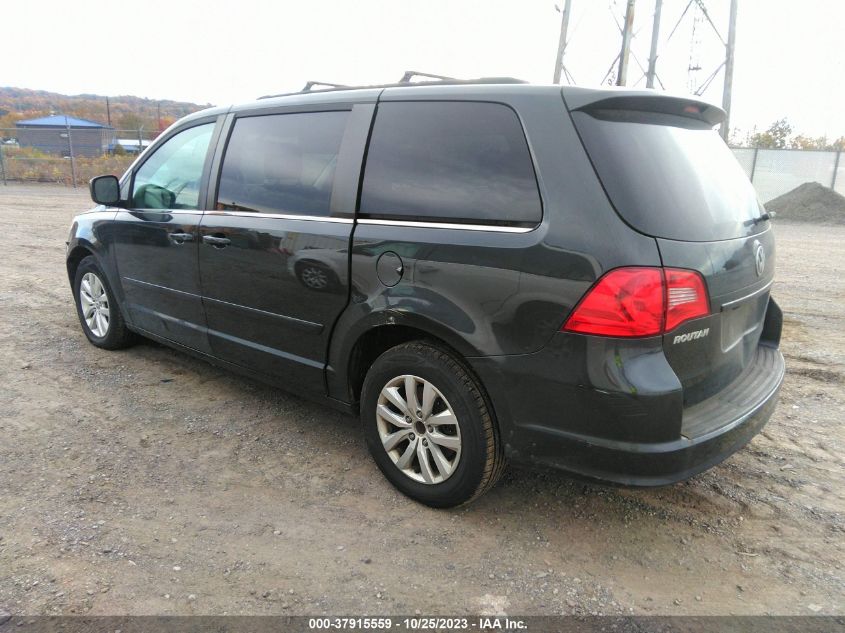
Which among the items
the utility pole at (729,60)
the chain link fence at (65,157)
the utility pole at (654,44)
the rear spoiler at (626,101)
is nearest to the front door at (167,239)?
the rear spoiler at (626,101)

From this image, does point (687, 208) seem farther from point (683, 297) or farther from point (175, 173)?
point (175, 173)

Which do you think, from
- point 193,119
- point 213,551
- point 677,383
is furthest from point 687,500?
point 193,119

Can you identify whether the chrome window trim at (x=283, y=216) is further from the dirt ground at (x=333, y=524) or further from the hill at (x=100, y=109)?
the hill at (x=100, y=109)

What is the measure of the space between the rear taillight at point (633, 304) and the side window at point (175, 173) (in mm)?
2633

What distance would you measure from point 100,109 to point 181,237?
52743mm

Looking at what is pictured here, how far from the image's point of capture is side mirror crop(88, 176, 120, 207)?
4379 mm

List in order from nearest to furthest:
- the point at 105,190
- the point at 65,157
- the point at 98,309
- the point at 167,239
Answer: the point at 167,239
the point at 105,190
the point at 98,309
the point at 65,157

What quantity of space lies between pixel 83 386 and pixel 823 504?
4476 mm

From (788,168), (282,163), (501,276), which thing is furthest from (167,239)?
(788,168)

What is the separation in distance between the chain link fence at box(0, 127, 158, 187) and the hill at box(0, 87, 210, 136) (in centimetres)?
172

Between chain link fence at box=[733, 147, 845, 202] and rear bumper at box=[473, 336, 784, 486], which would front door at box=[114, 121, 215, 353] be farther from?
chain link fence at box=[733, 147, 845, 202]

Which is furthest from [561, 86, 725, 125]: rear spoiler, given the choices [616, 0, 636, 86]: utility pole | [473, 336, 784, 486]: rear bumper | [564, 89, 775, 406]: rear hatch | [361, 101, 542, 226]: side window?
[616, 0, 636, 86]: utility pole

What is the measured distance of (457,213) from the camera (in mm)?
2594

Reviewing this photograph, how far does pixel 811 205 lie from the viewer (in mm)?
20469
